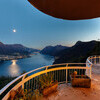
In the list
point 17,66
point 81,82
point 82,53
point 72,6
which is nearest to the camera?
point 72,6

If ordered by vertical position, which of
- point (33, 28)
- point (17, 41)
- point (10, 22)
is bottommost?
point (17, 41)

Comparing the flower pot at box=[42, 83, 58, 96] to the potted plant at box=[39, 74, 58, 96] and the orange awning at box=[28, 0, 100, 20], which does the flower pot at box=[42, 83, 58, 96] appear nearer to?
the potted plant at box=[39, 74, 58, 96]

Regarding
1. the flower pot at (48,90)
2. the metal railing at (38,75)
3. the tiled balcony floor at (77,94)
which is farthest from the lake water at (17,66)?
the tiled balcony floor at (77,94)

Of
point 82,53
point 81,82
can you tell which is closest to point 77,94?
point 81,82

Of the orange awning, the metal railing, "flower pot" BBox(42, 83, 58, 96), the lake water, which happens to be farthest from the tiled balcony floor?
the lake water

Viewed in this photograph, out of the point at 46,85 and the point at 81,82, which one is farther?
the point at 81,82

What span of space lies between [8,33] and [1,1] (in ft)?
83.5

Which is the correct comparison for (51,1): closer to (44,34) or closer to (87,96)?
(87,96)

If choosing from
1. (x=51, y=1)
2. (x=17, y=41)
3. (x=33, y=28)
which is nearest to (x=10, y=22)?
(x=17, y=41)

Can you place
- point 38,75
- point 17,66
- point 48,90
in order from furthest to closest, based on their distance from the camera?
1. point 17,66
2. point 38,75
3. point 48,90

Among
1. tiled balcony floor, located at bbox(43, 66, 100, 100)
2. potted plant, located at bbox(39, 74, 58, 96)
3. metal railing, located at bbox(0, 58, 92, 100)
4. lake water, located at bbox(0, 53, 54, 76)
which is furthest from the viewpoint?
lake water, located at bbox(0, 53, 54, 76)

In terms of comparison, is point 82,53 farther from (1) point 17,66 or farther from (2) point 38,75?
(1) point 17,66

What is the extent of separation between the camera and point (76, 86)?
2982 millimetres

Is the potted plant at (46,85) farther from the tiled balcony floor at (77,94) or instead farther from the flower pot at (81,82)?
the flower pot at (81,82)
